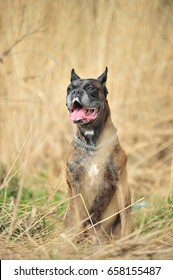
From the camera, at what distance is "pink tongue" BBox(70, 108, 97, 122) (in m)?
3.88

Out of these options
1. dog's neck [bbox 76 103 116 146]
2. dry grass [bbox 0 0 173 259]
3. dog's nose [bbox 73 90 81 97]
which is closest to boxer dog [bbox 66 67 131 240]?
→ dog's neck [bbox 76 103 116 146]

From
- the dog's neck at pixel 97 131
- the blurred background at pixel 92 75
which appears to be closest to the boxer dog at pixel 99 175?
→ the dog's neck at pixel 97 131

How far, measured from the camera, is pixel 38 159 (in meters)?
6.30

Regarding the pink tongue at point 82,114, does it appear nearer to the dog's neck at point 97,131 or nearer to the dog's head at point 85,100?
the dog's head at point 85,100

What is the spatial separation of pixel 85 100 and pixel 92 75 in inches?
103

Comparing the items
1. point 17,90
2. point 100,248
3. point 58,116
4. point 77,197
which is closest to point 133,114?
point 58,116

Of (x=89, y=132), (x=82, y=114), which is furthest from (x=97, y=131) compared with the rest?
(x=82, y=114)

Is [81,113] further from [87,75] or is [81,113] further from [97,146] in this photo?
[87,75]

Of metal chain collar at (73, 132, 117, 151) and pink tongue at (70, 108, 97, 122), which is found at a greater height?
pink tongue at (70, 108, 97, 122)

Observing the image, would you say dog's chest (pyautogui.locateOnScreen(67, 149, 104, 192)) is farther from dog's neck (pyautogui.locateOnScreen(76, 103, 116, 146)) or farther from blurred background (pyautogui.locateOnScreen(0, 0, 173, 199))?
blurred background (pyautogui.locateOnScreen(0, 0, 173, 199))

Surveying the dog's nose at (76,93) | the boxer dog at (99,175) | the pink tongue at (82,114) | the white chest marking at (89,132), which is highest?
the dog's nose at (76,93)

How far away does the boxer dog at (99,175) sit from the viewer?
13.4 feet

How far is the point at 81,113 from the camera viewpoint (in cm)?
389

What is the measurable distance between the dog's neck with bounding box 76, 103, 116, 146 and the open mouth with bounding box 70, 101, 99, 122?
12 centimetres
